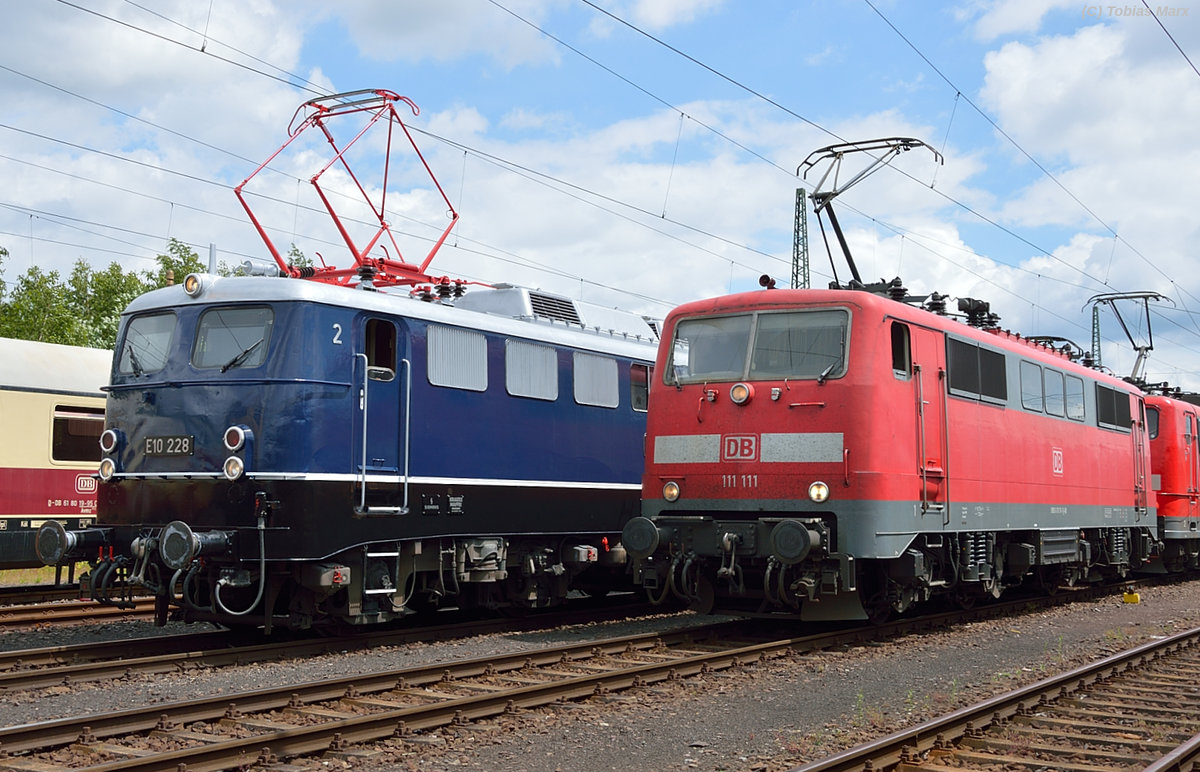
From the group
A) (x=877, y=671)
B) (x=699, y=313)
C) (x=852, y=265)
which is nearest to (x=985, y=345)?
(x=852, y=265)

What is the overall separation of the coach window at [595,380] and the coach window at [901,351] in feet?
13.5

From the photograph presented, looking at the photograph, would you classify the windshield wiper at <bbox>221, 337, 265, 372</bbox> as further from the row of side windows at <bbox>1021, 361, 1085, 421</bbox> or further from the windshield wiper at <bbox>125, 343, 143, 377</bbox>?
the row of side windows at <bbox>1021, 361, 1085, 421</bbox>

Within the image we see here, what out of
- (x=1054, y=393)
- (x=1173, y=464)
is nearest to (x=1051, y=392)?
(x=1054, y=393)

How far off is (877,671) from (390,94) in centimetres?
956

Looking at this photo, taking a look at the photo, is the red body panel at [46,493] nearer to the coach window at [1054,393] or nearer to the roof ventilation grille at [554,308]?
the roof ventilation grille at [554,308]

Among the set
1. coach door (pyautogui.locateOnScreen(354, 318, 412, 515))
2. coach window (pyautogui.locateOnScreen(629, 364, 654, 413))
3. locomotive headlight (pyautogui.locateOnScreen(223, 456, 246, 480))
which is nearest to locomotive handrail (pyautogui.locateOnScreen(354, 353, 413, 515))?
coach door (pyautogui.locateOnScreen(354, 318, 412, 515))

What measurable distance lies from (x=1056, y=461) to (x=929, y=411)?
14.1 feet

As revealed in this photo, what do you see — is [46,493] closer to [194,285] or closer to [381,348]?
[194,285]

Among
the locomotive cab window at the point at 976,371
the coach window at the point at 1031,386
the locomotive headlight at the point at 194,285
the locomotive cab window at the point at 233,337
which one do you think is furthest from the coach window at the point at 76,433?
the coach window at the point at 1031,386

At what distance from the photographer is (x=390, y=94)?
1534 centimetres

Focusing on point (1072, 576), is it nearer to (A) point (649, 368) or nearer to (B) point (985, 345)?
(B) point (985, 345)

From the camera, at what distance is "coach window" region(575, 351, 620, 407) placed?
14.5 meters

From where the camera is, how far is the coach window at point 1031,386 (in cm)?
1501

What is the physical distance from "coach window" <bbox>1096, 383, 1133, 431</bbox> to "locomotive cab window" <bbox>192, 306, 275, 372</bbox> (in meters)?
12.7
